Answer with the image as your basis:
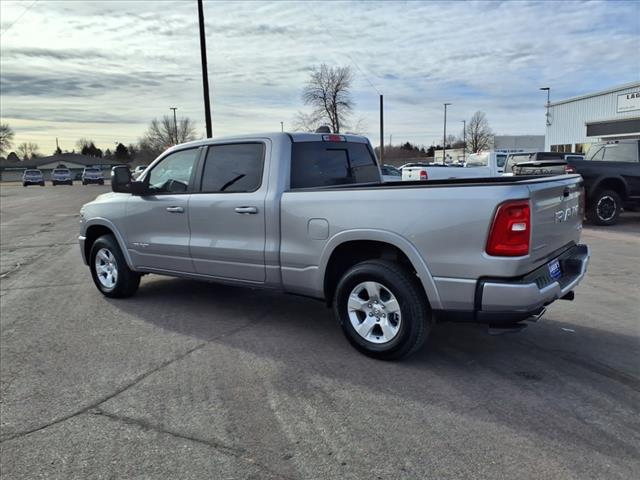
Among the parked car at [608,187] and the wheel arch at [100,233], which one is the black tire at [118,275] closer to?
the wheel arch at [100,233]

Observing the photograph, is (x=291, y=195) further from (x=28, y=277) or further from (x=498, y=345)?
(x=28, y=277)

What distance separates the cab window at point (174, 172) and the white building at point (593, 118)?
102 feet

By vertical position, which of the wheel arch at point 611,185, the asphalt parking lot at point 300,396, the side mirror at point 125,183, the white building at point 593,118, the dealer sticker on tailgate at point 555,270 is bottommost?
the asphalt parking lot at point 300,396

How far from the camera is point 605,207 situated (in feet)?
41.1

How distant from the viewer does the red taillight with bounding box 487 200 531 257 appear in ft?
11.5

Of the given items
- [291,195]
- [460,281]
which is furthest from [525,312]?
[291,195]

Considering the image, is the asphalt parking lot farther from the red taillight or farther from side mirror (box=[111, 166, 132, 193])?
side mirror (box=[111, 166, 132, 193])

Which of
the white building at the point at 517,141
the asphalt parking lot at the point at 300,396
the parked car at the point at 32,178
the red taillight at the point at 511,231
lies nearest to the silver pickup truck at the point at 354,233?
the red taillight at the point at 511,231

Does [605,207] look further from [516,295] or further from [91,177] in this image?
[91,177]

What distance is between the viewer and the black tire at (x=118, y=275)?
20.8 feet

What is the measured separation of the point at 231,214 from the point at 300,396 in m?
2.07

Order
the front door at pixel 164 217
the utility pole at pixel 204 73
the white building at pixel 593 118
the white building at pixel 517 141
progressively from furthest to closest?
1. the white building at pixel 517 141
2. the white building at pixel 593 118
3. the utility pole at pixel 204 73
4. the front door at pixel 164 217

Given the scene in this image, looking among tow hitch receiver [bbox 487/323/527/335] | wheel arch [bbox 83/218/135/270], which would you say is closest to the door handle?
wheel arch [bbox 83/218/135/270]

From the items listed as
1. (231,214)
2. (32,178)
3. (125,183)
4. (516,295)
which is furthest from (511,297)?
(32,178)
